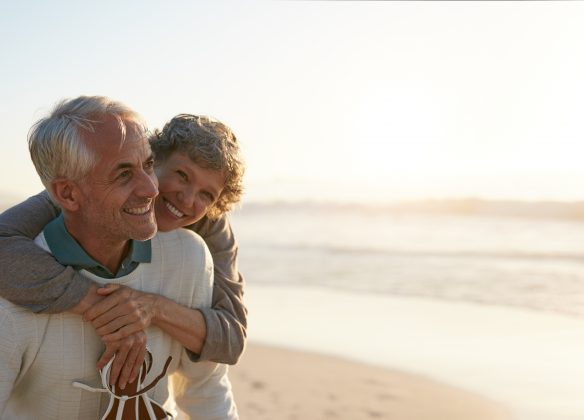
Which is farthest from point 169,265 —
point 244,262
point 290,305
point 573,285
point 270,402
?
point 244,262

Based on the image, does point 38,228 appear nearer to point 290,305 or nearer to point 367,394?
point 367,394

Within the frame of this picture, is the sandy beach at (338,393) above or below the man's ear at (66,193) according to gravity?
below

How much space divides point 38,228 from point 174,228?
488 mm

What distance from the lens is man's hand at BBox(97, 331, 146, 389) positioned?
2.19 meters

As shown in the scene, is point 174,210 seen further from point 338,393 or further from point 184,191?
point 338,393

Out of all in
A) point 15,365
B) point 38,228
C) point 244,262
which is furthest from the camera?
point 244,262

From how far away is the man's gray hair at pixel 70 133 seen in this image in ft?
7.03

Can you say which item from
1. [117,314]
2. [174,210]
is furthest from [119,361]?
[174,210]

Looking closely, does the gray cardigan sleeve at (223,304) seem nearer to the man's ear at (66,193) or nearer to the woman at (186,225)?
the woman at (186,225)

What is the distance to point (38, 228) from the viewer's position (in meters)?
2.36

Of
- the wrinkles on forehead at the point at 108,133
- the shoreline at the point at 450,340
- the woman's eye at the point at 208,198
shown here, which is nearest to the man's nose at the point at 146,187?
the wrinkles on forehead at the point at 108,133

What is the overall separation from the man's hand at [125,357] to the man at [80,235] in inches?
2.8

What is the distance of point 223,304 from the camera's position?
103 inches

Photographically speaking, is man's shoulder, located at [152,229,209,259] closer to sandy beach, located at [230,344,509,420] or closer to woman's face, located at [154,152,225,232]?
woman's face, located at [154,152,225,232]
